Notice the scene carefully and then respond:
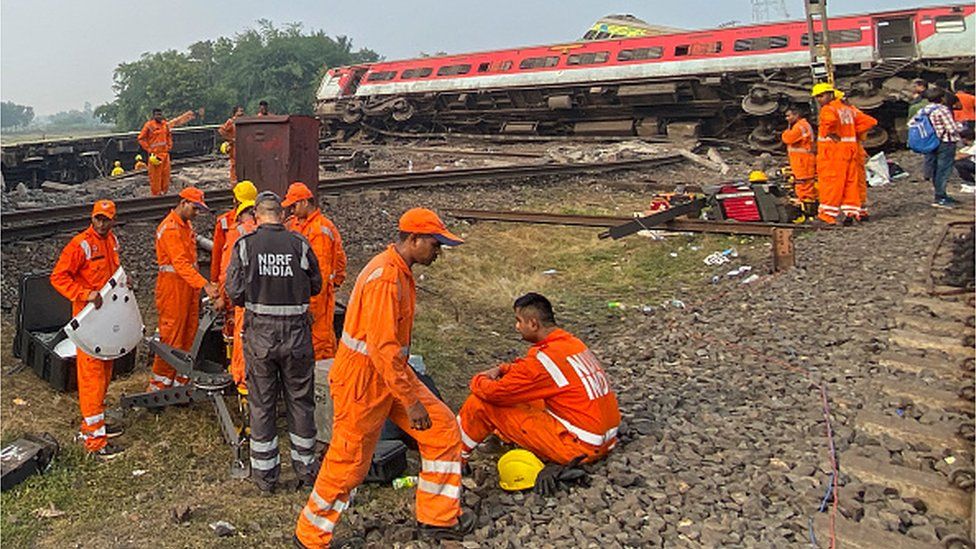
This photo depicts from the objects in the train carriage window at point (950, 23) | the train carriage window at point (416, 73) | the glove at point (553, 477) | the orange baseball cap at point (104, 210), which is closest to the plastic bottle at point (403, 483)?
the glove at point (553, 477)

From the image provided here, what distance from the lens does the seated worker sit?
3.85 m

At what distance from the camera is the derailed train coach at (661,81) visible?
15641mm

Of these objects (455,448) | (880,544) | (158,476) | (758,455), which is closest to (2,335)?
(158,476)

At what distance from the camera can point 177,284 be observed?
5.38 metres

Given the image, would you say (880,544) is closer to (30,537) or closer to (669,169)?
(30,537)

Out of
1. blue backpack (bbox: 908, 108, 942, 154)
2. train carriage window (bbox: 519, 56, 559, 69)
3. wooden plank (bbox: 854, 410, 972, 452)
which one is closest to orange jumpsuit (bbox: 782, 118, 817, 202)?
blue backpack (bbox: 908, 108, 942, 154)

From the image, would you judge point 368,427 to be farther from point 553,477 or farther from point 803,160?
point 803,160

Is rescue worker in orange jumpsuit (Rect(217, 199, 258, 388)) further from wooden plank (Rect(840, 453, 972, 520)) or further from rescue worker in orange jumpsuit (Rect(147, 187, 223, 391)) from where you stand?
wooden plank (Rect(840, 453, 972, 520))

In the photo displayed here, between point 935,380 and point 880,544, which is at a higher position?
point 935,380

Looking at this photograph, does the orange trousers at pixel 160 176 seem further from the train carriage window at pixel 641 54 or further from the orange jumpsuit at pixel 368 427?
the train carriage window at pixel 641 54

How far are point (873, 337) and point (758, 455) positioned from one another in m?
1.99

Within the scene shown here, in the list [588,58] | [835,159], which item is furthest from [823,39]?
[588,58]

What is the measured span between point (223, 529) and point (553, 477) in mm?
1649

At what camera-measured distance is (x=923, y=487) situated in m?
3.33
